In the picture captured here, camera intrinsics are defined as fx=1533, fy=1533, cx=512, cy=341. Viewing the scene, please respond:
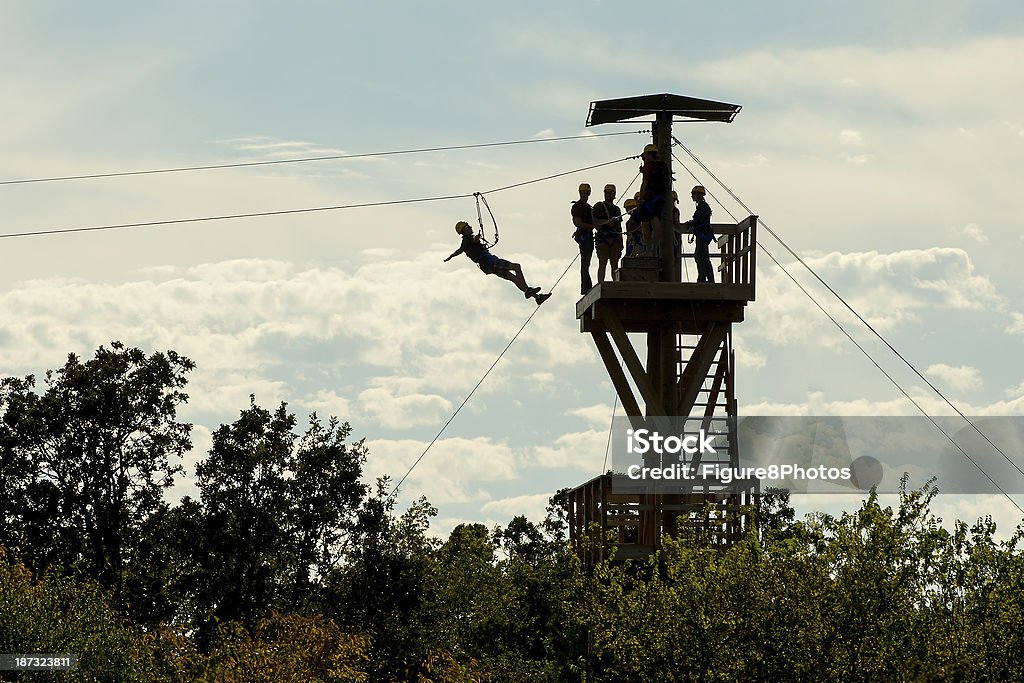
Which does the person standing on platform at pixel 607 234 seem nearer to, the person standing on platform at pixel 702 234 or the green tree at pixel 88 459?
the person standing on platform at pixel 702 234

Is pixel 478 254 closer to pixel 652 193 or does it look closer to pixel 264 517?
pixel 652 193

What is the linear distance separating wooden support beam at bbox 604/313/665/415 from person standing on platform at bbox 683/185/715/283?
1933 mm

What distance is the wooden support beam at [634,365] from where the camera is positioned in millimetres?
30547

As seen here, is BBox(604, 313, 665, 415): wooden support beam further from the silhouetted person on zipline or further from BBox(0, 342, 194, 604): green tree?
BBox(0, 342, 194, 604): green tree

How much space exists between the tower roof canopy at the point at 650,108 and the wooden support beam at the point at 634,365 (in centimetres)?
401

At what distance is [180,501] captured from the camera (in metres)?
50.5

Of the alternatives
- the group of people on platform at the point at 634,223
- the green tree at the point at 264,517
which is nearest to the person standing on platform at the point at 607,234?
the group of people on platform at the point at 634,223

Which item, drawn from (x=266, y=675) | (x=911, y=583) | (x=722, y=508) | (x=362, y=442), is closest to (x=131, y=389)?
(x=362, y=442)

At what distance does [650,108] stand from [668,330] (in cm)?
448

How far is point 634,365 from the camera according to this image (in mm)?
30703

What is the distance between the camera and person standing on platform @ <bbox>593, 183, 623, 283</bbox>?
30406mm

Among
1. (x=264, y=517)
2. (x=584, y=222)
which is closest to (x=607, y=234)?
(x=584, y=222)

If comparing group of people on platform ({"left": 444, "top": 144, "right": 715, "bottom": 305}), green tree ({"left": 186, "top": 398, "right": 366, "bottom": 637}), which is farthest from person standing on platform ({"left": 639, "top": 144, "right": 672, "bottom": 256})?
green tree ({"left": 186, "top": 398, "right": 366, "bottom": 637})

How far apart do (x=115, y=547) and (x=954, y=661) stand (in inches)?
1180
